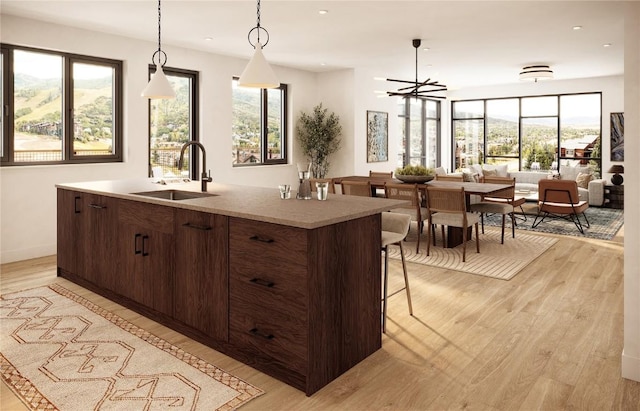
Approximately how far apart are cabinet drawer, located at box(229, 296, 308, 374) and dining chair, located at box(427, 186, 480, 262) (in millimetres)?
3156

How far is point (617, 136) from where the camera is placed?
9914 mm

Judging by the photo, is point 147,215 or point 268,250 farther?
point 147,215

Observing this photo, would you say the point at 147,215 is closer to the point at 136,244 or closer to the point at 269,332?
the point at 136,244

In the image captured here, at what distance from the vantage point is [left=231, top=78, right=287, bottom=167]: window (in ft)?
25.3

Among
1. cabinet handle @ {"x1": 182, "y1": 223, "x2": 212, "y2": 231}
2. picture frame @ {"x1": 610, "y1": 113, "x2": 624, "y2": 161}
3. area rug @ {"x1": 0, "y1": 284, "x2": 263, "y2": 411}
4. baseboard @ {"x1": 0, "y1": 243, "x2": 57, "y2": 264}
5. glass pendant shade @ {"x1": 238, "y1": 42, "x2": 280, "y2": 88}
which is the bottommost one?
area rug @ {"x1": 0, "y1": 284, "x2": 263, "y2": 411}

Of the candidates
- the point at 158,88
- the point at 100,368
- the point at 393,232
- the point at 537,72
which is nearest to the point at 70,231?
the point at 158,88

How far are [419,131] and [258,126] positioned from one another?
4833mm

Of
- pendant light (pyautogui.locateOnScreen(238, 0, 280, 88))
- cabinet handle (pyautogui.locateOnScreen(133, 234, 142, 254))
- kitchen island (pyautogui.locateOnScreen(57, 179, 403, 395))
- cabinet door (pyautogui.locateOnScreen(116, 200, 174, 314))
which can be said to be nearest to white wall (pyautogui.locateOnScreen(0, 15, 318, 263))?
kitchen island (pyautogui.locateOnScreen(57, 179, 403, 395))

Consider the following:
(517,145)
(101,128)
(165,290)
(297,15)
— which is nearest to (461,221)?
(297,15)

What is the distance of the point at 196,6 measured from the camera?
15.9 ft

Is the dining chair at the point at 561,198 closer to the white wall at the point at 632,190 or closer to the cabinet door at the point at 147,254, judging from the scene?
the white wall at the point at 632,190

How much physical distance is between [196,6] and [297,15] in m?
1.04

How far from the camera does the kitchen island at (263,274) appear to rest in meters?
2.40

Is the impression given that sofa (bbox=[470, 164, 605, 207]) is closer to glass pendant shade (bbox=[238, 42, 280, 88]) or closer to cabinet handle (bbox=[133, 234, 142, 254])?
glass pendant shade (bbox=[238, 42, 280, 88])
